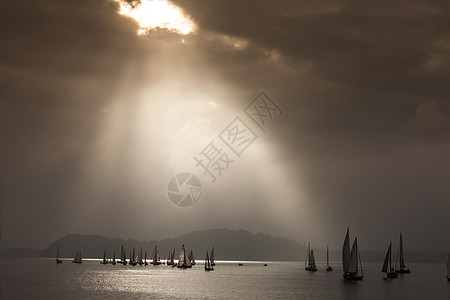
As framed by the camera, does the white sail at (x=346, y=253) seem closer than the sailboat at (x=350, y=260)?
Yes

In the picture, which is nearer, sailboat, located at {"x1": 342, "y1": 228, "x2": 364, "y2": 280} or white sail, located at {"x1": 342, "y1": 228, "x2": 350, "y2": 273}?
white sail, located at {"x1": 342, "y1": 228, "x2": 350, "y2": 273}

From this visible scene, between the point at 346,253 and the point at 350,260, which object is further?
the point at 350,260

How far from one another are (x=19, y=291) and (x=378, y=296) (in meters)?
87.3

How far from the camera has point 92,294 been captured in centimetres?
12138

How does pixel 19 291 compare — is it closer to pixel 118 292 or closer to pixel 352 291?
pixel 118 292

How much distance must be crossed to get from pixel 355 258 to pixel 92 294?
7345cm

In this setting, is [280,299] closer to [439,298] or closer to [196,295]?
[196,295]

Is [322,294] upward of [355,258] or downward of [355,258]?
downward

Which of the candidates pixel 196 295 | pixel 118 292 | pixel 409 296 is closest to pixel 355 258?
pixel 409 296

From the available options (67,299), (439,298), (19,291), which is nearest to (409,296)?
(439,298)

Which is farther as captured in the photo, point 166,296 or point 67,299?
point 166,296

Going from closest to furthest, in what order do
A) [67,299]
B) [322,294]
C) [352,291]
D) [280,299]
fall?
[67,299]
[280,299]
[322,294]
[352,291]

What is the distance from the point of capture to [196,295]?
12275 centimetres

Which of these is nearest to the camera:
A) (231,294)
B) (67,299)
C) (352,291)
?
(67,299)
